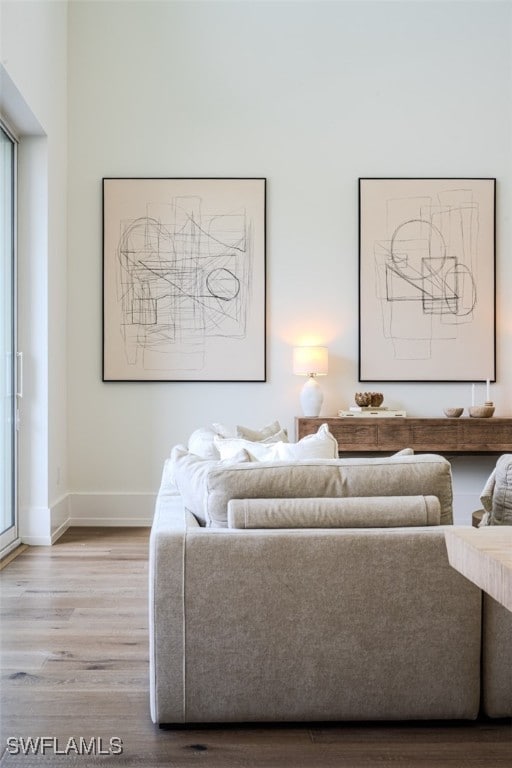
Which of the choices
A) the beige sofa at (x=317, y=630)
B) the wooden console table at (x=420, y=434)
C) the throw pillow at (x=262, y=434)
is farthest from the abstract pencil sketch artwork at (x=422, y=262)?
the beige sofa at (x=317, y=630)

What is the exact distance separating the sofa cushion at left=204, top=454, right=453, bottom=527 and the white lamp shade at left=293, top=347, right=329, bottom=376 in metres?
2.57

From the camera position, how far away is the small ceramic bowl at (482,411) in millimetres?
4652

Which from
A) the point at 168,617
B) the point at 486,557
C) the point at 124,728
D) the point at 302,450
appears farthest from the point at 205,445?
the point at 486,557

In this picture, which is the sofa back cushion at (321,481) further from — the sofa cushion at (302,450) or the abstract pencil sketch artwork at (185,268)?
the abstract pencil sketch artwork at (185,268)

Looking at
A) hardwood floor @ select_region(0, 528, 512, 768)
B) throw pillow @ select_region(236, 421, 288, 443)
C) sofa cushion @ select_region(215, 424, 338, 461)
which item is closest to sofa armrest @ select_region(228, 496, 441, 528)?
sofa cushion @ select_region(215, 424, 338, 461)

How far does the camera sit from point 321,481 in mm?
2129

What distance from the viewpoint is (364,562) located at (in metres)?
1.97

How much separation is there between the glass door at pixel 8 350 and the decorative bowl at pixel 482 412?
3010mm

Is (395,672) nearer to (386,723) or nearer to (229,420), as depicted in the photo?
(386,723)

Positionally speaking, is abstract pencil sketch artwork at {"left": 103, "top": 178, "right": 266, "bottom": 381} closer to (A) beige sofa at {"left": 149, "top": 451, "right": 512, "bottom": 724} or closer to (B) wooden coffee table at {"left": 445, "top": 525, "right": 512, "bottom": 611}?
(A) beige sofa at {"left": 149, "top": 451, "right": 512, "bottom": 724}

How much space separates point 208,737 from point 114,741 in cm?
26

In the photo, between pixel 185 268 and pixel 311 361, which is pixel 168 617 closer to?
pixel 311 361

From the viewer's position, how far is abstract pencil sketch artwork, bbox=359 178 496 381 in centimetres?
498

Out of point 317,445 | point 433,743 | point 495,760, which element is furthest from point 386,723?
point 317,445
